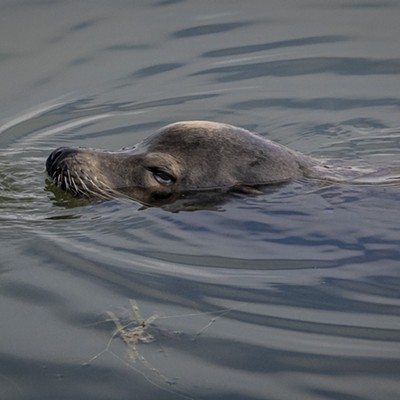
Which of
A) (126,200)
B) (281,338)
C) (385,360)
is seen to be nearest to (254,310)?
(281,338)

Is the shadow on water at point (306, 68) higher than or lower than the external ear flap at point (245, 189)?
higher

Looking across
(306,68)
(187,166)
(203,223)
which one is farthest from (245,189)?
(306,68)

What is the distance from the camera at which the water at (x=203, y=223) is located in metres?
5.97

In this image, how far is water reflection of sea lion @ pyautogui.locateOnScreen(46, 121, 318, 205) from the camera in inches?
342

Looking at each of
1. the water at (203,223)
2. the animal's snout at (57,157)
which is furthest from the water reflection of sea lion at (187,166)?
the water at (203,223)

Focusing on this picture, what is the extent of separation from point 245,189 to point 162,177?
0.65 m

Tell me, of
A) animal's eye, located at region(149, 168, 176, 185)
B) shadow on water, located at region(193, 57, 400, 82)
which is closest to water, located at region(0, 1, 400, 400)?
shadow on water, located at region(193, 57, 400, 82)

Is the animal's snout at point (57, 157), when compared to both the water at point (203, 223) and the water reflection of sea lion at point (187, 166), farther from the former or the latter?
the water at point (203, 223)

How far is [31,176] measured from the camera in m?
9.22

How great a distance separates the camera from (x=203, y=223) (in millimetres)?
8219

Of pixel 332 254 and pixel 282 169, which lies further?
pixel 282 169

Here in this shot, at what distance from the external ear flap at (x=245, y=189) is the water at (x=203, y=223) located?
0.15 m

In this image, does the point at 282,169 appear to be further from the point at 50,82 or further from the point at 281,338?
the point at 50,82

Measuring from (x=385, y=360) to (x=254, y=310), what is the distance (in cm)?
93
